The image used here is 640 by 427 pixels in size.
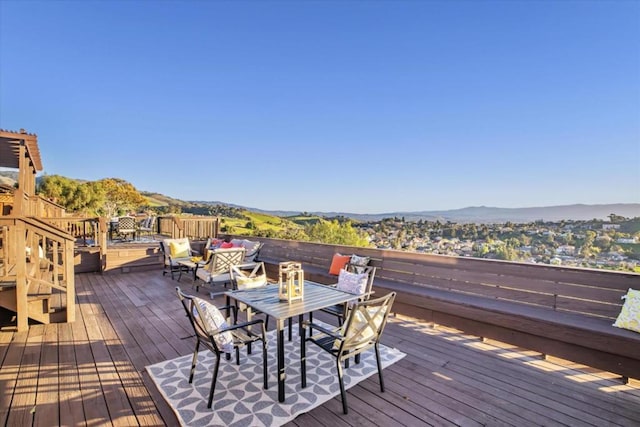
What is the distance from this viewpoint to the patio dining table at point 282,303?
2.20 m

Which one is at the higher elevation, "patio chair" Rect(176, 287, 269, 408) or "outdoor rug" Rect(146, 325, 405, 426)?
"patio chair" Rect(176, 287, 269, 408)

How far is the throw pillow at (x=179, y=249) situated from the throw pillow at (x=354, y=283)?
4.79m

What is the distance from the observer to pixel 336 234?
6.62 metres

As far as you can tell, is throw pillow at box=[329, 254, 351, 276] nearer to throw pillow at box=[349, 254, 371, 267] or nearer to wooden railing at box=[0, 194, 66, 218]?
throw pillow at box=[349, 254, 371, 267]

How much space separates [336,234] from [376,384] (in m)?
4.31

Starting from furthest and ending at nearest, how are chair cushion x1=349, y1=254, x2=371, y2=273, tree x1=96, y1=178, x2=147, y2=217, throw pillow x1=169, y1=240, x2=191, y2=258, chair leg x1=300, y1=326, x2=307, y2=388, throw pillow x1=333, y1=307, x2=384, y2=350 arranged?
tree x1=96, y1=178, x2=147, y2=217 → throw pillow x1=169, y1=240, x2=191, y2=258 → chair cushion x1=349, y1=254, x2=371, y2=273 → chair leg x1=300, y1=326, x2=307, y2=388 → throw pillow x1=333, y1=307, x2=384, y2=350

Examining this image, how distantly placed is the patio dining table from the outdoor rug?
181 millimetres

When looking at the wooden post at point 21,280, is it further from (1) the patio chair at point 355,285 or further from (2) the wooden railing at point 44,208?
(2) the wooden railing at point 44,208

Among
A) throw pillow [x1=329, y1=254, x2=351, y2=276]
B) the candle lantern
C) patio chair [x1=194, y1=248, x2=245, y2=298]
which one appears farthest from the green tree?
the candle lantern

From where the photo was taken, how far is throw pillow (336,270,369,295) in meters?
3.31

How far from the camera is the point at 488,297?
3.63 m

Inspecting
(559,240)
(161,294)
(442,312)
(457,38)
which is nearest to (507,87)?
(457,38)

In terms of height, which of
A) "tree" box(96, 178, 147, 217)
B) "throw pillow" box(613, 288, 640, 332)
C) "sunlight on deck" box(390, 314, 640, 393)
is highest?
"tree" box(96, 178, 147, 217)

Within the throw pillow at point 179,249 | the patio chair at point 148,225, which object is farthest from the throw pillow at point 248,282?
the patio chair at point 148,225
